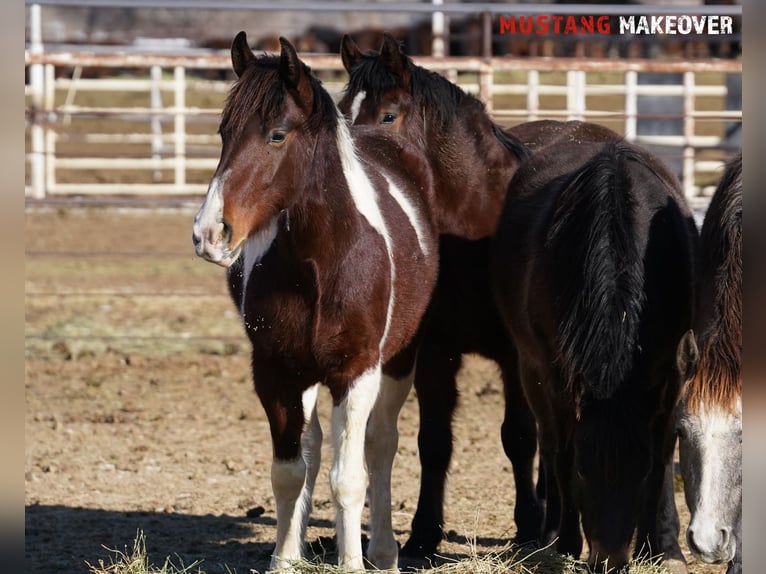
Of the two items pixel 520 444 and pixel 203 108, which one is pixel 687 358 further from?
pixel 203 108

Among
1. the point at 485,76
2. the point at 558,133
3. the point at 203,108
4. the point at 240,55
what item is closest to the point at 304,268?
the point at 240,55

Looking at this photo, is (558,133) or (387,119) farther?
(558,133)

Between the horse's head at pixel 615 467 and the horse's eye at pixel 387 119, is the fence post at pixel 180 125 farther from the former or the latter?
the horse's head at pixel 615 467

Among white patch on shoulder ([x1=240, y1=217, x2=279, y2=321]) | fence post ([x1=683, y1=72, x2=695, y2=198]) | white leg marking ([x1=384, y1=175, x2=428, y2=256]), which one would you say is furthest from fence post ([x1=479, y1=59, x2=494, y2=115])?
white patch on shoulder ([x1=240, y1=217, x2=279, y2=321])

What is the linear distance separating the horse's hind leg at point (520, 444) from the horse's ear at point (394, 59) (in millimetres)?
1262

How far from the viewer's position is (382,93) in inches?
180

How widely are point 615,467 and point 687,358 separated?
387mm

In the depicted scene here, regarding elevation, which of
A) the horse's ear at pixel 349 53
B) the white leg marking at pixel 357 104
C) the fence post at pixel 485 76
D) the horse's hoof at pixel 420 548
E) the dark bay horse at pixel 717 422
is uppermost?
the fence post at pixel 485 76

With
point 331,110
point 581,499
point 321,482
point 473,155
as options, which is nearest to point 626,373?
point 581,499

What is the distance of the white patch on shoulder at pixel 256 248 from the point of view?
3.54 m

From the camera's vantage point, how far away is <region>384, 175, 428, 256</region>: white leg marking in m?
4.14

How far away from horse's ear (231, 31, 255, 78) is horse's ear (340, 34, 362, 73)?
1315 millimetres

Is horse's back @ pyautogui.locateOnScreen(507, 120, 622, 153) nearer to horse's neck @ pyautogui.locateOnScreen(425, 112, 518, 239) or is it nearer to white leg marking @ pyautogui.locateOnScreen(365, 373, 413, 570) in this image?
horse's neck @ pyautogui.locateOnScreen(425, 112, 518, 239)

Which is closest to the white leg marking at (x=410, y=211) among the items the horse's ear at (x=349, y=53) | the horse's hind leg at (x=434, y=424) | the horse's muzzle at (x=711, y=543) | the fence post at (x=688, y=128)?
the horse's hind leg at (x=434, y=424)
